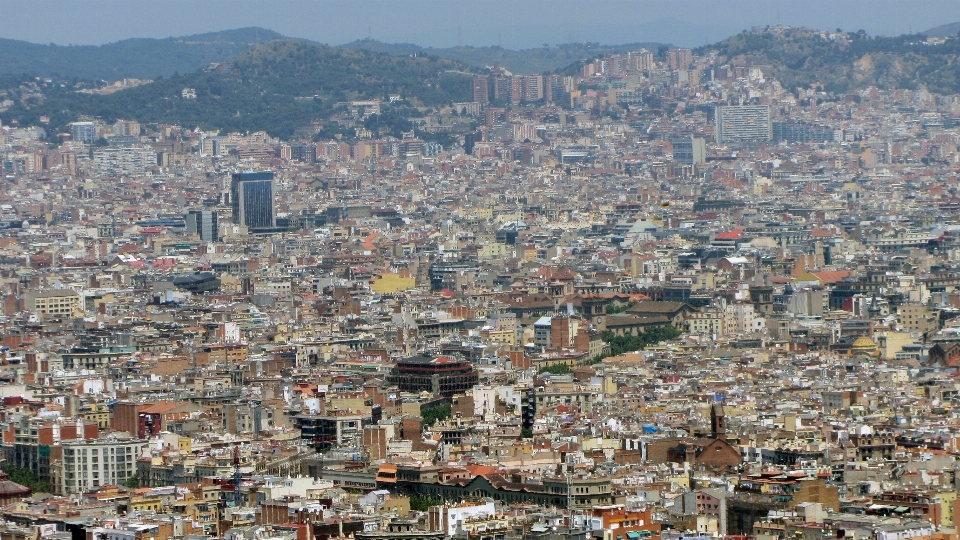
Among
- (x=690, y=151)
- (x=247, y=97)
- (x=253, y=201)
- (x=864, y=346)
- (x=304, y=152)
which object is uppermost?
(x=247, y=97)

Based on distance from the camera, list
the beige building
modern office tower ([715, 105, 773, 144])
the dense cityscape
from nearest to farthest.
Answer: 1. the dense cityscape
2. the beige building
3. modern office tower ([715, 105, 773, 144])

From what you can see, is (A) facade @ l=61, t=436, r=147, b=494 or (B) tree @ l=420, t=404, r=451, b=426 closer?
(A) facade @ l=61, t=436, r=147, b=494

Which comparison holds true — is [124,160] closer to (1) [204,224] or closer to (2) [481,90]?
(2) [481,90]

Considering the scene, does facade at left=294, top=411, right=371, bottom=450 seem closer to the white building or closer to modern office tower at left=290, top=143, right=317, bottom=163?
the white building

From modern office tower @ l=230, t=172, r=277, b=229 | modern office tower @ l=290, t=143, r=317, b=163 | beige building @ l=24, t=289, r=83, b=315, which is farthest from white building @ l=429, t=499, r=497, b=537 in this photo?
modern office tower @ l=290, t=143, r=317, b=163

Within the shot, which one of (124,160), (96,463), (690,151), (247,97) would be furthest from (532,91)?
(96,463)

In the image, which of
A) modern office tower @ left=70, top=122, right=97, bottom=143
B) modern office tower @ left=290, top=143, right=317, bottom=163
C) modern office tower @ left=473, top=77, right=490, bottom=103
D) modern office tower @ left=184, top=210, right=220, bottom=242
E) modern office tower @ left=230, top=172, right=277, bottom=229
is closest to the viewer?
modern office tower @ left=184, top=210, right=220, bottom=242

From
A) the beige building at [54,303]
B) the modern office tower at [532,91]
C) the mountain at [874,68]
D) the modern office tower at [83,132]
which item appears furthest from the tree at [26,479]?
the modern office tower at [532,91]
